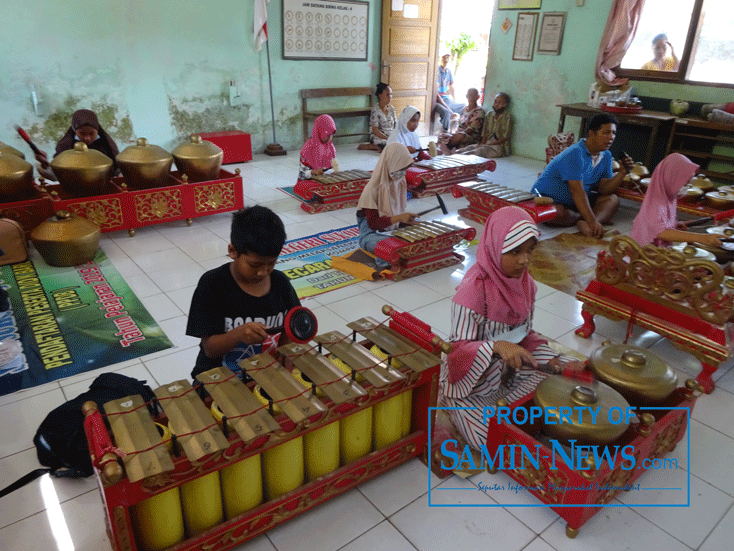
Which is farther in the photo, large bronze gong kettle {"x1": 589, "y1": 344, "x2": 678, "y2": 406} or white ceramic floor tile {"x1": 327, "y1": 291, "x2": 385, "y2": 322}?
white ceramic floor tile {"x1": 327, "y1": 291, "x2": 385, "y2": 322}

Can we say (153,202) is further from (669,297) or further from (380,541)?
(669,297)

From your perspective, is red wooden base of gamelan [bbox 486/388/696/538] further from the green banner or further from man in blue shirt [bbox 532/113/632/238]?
man in blue shirt [bbox 532/113/632/238]

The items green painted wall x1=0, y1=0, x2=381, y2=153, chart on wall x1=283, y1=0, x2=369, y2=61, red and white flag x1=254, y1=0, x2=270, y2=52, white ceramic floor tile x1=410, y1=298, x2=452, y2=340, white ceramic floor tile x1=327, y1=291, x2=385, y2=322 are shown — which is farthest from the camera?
chart on wall x1=283, y1=0, x2=369, y2=61

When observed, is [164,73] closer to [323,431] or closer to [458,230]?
[458,230]

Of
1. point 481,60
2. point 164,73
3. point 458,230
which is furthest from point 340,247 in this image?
point 481,60

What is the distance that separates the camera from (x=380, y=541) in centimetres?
210

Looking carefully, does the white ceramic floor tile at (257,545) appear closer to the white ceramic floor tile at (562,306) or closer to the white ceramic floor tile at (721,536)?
the white ceramic floor tile at (721,536)

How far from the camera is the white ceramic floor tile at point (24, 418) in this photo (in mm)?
2523

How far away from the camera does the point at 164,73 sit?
24.5 feet

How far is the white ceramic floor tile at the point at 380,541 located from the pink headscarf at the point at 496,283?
39.2 inches

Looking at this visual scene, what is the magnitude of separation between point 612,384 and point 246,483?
5.16 ft

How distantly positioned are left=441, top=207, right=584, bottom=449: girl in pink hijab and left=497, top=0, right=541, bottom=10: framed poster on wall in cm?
748

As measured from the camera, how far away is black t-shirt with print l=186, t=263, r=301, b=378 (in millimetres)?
2168

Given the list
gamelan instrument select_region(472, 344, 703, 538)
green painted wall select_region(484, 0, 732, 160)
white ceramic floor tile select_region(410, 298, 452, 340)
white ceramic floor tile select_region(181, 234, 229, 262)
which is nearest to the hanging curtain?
green painted wall select_region(484, 0, 732, 160)
